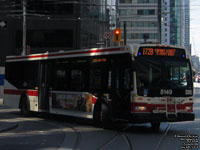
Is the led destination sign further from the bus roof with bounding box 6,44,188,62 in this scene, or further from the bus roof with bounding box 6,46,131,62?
the bus roof with bounding box 6,46,131,62

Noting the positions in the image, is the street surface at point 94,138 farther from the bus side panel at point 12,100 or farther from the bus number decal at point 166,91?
the bus side panel at point 12,100

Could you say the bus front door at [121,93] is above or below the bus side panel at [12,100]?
above

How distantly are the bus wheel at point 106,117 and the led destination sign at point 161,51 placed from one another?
7.81ft

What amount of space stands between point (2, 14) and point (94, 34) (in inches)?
526

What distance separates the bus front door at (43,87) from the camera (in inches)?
683

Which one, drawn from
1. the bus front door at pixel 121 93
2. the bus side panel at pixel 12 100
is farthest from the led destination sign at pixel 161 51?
the bus side panel at pixel 12 100

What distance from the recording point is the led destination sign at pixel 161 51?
42.0 feet

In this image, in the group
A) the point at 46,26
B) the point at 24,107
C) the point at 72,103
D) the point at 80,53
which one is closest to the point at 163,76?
the point at 80,53

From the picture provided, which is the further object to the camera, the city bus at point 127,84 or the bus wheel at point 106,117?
the bus wheel at point 106,117

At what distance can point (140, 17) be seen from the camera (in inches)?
4702

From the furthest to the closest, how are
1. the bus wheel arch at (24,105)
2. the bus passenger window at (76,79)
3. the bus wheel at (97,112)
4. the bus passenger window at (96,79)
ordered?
the bus wheel arch at (24,105)
the bus passenger window at (76,79)
the bus wheel at (97,112)
the bus passenger window at (96,79)

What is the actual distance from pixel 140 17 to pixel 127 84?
358ft

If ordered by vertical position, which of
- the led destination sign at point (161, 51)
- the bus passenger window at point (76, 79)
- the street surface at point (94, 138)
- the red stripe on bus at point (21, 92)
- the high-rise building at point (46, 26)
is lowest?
the street surface at point (94, 138)

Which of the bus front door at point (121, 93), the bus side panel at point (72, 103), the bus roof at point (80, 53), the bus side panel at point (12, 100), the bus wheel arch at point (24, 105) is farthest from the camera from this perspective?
the bus side panel at point (12, 100)
